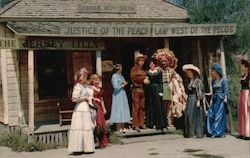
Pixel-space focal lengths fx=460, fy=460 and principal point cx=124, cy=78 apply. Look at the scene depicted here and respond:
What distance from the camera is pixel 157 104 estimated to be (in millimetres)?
12234

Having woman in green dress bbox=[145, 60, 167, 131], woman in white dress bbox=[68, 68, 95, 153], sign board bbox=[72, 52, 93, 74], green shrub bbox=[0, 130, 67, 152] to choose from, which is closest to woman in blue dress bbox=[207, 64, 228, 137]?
woman in green dress bbox=[145, 60, 167, 131]

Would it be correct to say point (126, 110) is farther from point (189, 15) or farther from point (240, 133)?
point (189, 15)

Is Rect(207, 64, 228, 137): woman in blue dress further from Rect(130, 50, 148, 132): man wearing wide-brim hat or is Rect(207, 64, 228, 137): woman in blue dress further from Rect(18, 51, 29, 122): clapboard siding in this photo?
Rect(18, 51, 29, 122): clapboard siding

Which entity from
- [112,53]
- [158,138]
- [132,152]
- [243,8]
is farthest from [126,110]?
[243,8]

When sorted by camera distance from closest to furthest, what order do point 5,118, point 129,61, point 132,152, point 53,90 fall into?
point 132,152
point 5,118
point 53,90
point 129,61

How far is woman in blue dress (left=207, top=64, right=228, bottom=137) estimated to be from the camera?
37.9ft

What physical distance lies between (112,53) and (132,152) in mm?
5756

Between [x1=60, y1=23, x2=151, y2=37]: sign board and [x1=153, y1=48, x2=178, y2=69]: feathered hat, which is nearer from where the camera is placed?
[x1=60, y1=23, x2=151, y2=37]: sign board

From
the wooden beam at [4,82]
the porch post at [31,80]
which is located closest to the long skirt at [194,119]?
the porch post at [31,80]

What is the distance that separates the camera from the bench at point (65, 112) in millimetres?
13070

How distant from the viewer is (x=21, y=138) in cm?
1153

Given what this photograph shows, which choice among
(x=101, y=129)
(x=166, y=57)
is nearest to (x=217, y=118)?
(x=166, y=57)

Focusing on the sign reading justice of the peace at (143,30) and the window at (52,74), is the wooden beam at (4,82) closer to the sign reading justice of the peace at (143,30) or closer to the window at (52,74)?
the window at (52,74)

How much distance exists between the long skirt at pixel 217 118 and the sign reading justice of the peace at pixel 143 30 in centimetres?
201
